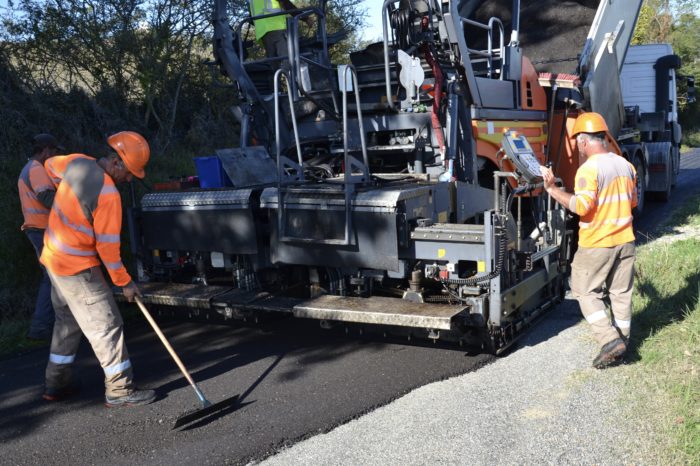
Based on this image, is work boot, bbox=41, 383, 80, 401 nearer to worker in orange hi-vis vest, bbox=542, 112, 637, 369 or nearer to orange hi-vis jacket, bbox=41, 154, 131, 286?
orange hi-vis jacket, bbox=41, 154, 131, 286

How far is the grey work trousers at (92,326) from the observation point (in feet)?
12.8

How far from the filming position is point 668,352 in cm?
419

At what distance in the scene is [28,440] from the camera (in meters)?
3.60

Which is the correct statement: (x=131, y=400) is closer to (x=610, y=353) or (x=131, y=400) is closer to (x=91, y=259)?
(x=91, y=259)

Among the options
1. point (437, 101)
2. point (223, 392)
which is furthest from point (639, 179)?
point (223, 392)

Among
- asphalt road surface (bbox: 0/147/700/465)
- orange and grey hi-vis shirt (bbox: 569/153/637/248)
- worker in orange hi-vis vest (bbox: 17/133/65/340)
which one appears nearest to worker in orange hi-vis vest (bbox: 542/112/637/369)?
orange and grey hi-vis shirt (bbox: 569/153/637/248)

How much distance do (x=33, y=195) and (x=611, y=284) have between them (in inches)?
171

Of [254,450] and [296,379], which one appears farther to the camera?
[296,379]

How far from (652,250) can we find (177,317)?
4713mm

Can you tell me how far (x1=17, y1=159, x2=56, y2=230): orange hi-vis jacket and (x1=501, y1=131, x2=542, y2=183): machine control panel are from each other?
3539 mm

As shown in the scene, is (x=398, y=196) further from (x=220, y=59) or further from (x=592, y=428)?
(x=220, y=59)

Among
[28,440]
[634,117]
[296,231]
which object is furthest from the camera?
[634,117]

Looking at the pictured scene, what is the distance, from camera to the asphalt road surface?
3443 mm

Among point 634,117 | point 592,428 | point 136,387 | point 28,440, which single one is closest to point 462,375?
point 592,428
